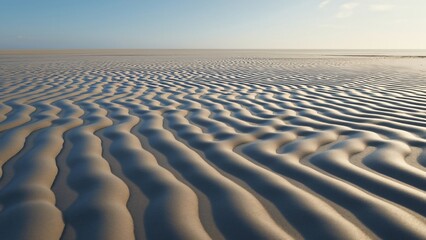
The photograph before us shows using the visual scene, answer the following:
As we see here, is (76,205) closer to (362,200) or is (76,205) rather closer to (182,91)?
(362,200)

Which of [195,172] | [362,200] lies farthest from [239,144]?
[362,200]

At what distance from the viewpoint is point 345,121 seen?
3672mm

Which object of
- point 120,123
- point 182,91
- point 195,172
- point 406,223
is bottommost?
point 182,91

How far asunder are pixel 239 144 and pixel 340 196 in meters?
1.13

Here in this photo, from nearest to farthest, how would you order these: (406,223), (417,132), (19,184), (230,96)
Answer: (406,223) → (19,184) → (417,132) → (230,96)

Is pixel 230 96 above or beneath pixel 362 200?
beneath

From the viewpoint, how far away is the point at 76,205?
1.81 m

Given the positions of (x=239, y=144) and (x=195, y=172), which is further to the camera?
(x=239, y=144)

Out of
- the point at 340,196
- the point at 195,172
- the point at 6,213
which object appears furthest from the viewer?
the point at 195,172

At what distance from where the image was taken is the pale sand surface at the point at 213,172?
1.61 m

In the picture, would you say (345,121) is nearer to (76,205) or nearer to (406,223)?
(406,223)

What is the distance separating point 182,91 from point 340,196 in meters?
4.56

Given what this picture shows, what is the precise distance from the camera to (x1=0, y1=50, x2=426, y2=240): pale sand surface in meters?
1.61

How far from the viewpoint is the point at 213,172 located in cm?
226
